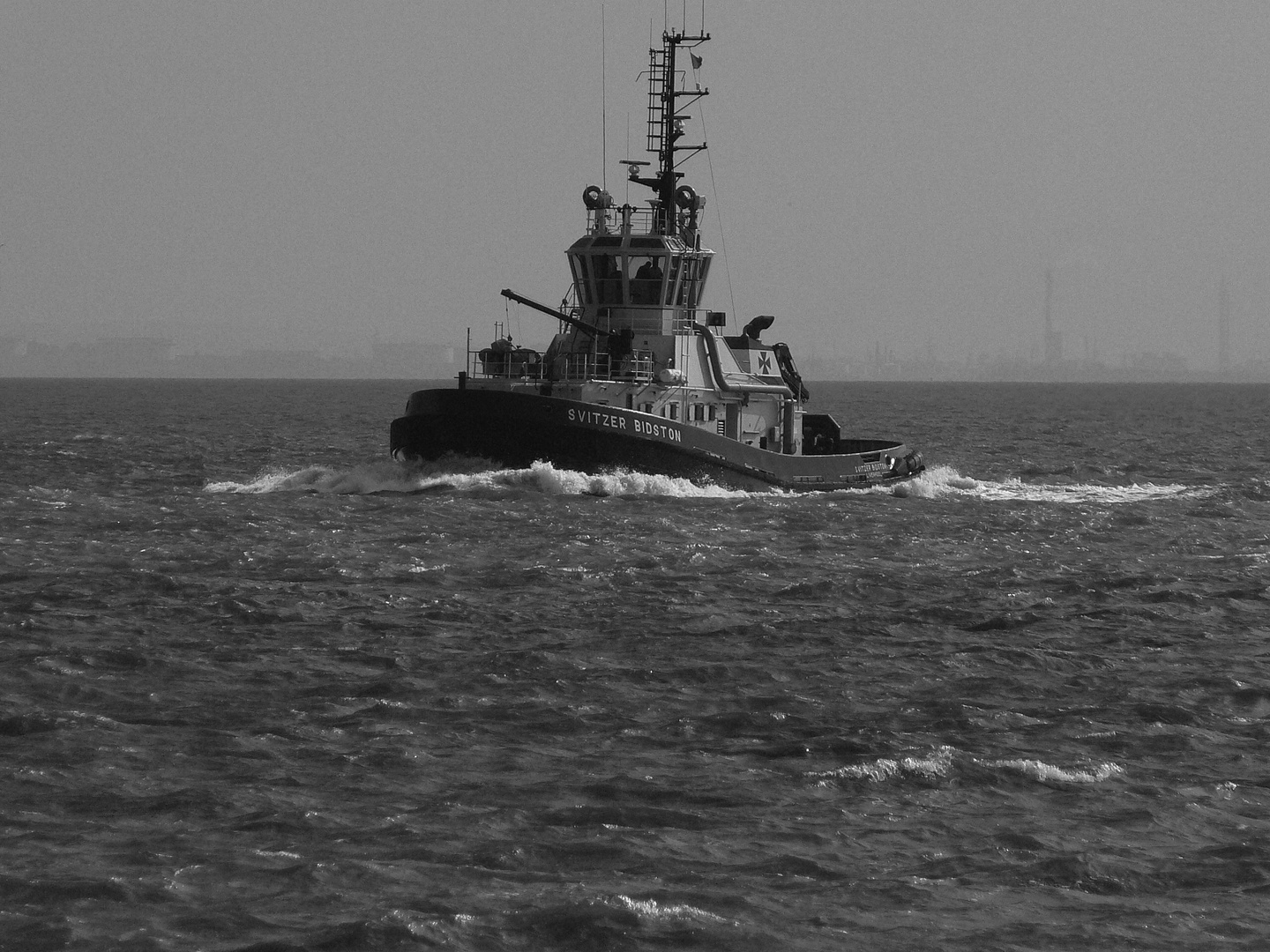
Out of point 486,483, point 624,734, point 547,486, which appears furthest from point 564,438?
point 624,734

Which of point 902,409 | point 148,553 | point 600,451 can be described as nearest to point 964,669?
point 148,553

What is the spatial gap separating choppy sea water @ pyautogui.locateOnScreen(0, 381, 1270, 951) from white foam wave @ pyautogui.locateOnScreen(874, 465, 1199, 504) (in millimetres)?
9187

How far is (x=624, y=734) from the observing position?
1670cm

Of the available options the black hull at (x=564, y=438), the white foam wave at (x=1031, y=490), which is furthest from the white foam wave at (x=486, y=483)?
the white foam wave at (x=1031, y=490)

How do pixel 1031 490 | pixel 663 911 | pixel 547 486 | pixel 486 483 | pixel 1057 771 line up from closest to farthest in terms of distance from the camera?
pixel 663 911, pixel 1057 771, pixel 547 486, pixel 486 483, pixel 1031 490

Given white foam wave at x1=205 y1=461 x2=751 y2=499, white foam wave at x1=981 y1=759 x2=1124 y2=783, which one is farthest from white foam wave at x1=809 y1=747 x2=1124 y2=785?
white foam wave at x1=205 y1=461 x2=751 y2=499

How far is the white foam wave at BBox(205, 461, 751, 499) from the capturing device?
37625 millimetres

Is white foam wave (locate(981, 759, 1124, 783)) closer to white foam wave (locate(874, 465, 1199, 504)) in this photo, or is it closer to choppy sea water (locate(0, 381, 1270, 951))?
choppy sea water (locate(0, 381, 1270, 951))

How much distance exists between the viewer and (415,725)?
16906 mm

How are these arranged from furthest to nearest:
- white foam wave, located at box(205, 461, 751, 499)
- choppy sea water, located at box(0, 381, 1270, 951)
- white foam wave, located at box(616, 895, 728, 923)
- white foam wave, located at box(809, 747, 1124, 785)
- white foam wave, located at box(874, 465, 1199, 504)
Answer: white foam wave, located at box(874, 465, 1199, 504), white foam wave, located at box(205, 461, 751, 499), white foam wave, located at box(809, 747, 1124, 785), choppy sea water, located at box(0, 381, 1270, 951), white foam wave, located at box(616, 895, 728, 923)

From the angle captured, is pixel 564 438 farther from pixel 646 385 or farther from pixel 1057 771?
pixel 1057 771

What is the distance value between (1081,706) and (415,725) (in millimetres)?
7330

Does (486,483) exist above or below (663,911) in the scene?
above

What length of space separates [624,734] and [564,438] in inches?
825
